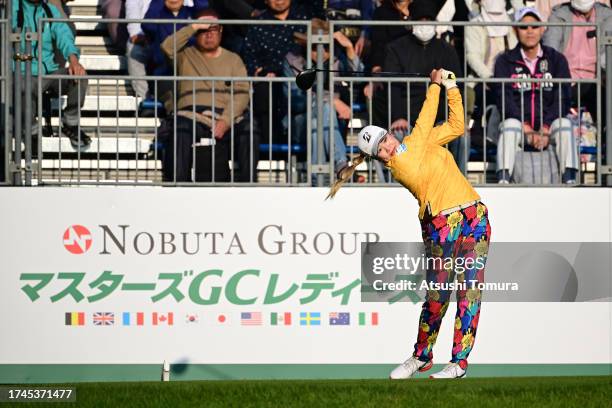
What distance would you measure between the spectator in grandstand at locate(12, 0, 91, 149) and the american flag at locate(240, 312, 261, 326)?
6.68ft

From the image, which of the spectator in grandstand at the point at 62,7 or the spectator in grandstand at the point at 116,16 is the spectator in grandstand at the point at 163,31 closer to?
the spectator in grandstand at the point at 116,16

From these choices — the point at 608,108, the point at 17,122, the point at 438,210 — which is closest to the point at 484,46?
the point at 608,108

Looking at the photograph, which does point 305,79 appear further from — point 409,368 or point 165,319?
point 409,368

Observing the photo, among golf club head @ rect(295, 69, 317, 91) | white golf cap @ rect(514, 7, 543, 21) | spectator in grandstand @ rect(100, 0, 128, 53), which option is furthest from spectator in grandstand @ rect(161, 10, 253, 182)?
white golf cap @ rect(514, 7, 543, 21)

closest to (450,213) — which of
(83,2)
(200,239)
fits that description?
(200,239)

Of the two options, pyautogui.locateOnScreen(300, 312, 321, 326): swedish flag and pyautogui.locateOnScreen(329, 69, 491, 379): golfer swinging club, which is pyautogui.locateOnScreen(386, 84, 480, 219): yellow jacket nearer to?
pyautogui.locateOnScreen(329, 69, 491, 379): golfer swinging club

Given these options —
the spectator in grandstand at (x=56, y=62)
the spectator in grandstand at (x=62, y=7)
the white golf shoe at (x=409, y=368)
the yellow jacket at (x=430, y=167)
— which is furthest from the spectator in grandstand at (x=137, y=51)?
the white golf shoe at (x=409, y=368)

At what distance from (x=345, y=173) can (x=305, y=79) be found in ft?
2.81

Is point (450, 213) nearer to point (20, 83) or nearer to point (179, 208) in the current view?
point (179, 208)

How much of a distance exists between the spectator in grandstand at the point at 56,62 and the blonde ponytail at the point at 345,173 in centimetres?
221

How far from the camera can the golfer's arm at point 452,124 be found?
1130 cm

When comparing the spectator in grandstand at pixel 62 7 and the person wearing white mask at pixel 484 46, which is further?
the spectator in grandstand at pixel 62 7

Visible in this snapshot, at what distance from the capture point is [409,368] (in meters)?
11.6

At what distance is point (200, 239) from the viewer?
1160 centimetres
